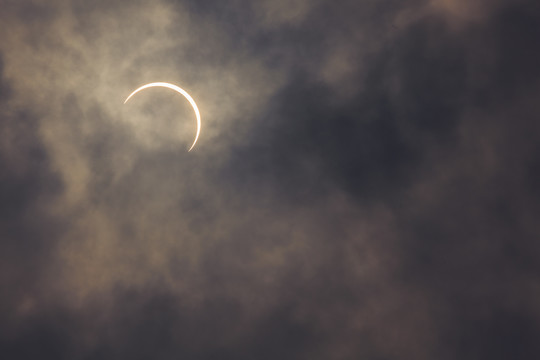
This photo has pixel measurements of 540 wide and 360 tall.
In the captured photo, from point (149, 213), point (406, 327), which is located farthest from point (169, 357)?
point (406, 327)

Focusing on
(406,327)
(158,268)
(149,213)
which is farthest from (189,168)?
(406,327)

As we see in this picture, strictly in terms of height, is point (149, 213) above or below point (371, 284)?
above

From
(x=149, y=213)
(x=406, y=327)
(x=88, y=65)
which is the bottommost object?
(x=406, y=327)

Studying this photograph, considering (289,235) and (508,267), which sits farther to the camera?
(289,235)

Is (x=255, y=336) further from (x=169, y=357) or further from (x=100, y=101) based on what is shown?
(x=100, y=101)

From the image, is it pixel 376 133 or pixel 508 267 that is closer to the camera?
pixel 508 267

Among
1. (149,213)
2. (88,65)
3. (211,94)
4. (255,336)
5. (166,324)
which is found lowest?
(255,336)

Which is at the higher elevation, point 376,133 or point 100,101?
point 100,101

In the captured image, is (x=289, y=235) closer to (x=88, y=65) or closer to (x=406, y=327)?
(x=406, y=327)
